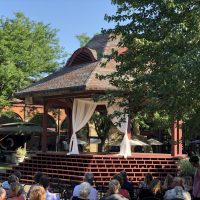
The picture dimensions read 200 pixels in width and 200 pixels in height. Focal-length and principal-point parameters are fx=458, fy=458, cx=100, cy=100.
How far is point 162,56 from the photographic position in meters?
11.8

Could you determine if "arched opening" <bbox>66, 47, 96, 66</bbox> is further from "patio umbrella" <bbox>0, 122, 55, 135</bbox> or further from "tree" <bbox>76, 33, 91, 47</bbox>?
"tree" <bbox>76, 33, 91, 47</bbox>

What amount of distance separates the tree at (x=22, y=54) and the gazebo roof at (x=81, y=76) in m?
7.81

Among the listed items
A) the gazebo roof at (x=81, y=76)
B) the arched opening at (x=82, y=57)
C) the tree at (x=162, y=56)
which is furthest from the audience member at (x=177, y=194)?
the arched opening at (x=82, y=57)

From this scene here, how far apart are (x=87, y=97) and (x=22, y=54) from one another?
13784mm

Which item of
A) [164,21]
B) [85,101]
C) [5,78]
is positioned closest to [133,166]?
[85,101]

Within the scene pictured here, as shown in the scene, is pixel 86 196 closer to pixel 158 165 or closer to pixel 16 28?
pixel 158 165

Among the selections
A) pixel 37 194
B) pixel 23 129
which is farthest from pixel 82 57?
pixel 37 194

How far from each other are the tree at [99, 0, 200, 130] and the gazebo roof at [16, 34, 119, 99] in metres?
5.60

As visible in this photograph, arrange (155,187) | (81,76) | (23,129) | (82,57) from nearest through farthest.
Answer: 1. (155,187)
2. (81,76)
3. (82,57)
4. (23,129)

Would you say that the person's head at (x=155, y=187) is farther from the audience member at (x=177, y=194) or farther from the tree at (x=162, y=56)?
the tree at (x=162, y=56)

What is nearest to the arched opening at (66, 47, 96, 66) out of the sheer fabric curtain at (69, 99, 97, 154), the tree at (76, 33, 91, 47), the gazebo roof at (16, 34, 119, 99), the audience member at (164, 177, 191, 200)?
the gazebo roof at (16, 34, 119, 99)

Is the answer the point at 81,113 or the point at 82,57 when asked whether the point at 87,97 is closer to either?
the point at 81,113

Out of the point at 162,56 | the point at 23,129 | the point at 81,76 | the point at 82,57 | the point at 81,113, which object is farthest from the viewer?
the point at 23,129

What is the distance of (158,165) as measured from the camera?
65.7 feet
